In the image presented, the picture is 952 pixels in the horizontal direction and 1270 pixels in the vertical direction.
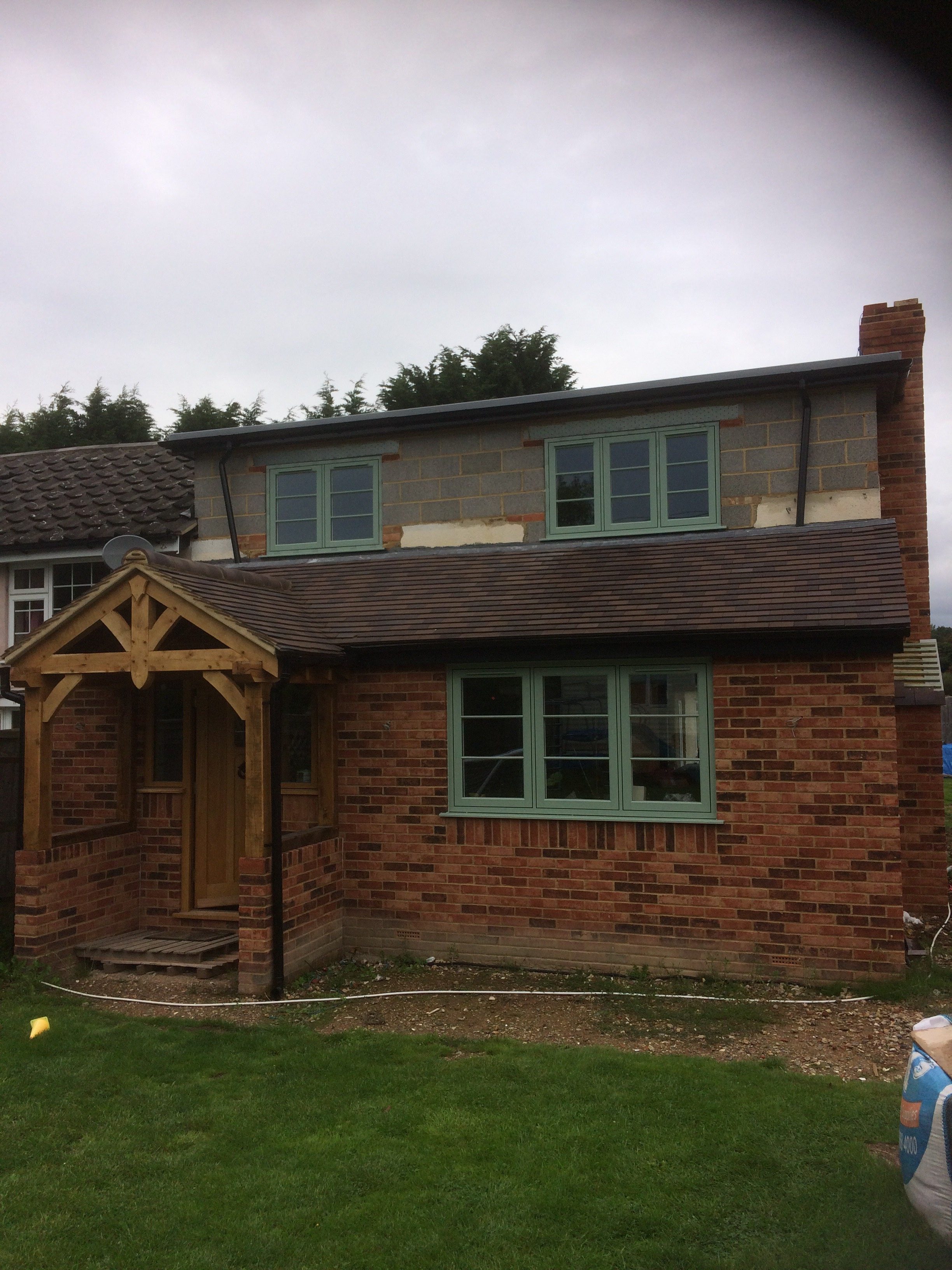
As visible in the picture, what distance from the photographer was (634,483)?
9.60 meters

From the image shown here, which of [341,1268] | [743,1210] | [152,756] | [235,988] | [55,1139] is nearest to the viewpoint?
[341,1268]

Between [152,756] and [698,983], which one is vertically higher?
[152,756]

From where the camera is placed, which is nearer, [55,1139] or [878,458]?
[55,1139]

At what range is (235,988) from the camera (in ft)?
25.7

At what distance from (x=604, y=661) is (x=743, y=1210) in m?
4.85

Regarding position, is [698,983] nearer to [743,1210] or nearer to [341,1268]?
[743,1210]

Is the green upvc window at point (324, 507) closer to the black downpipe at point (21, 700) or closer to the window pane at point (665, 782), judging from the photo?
the black downpipe at point (21, 700)

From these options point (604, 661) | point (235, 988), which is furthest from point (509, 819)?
point (235, 988)

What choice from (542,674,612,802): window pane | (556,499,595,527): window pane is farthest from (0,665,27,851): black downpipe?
(556,499,595,527): window pane

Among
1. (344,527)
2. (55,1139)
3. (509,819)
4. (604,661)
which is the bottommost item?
(55,1139)

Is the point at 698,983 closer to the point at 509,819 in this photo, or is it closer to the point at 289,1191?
the point at 509,819

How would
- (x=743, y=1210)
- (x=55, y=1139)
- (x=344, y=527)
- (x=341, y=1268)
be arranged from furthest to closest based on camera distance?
(x=344, y=527) < (x=55, y=1139) < (x=743, y=1210) < (x=341, y=1268)

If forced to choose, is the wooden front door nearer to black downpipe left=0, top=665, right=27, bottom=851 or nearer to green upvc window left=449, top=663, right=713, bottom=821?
black downpipe left=0, top=665, right=27, bottom=851

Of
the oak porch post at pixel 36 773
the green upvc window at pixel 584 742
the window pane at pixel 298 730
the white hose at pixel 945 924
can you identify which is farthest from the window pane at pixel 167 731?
the white hose at pixel 945 924
